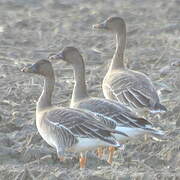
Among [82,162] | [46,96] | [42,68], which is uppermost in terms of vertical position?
[42,68]

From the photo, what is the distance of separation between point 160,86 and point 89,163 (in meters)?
3.84

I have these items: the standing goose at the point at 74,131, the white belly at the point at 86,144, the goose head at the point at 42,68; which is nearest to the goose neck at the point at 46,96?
the goose head at the point at 42,68

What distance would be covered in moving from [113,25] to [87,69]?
1.72 meters

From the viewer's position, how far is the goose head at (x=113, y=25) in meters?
13.9

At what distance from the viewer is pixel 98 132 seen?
1007cm

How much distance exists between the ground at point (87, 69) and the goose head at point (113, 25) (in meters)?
1.05

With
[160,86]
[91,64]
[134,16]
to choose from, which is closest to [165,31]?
[134,16]

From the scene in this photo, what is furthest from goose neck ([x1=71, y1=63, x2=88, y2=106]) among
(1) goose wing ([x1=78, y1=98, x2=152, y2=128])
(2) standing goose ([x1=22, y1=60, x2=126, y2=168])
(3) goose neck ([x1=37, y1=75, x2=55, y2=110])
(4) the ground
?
(2) standing goose ([x1=22, y1=60, x2=126, y2=168])

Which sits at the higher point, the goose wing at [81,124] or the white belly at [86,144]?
the goose wing at [81,124]

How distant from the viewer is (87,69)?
610 inches

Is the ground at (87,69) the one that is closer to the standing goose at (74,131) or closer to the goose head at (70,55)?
the standing goose at (74,131)

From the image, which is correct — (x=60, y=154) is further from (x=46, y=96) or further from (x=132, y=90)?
(x=132, y=90)

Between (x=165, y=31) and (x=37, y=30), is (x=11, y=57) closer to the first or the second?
(x=37, y=30)

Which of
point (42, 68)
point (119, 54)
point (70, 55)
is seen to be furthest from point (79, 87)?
point (119, 54)
